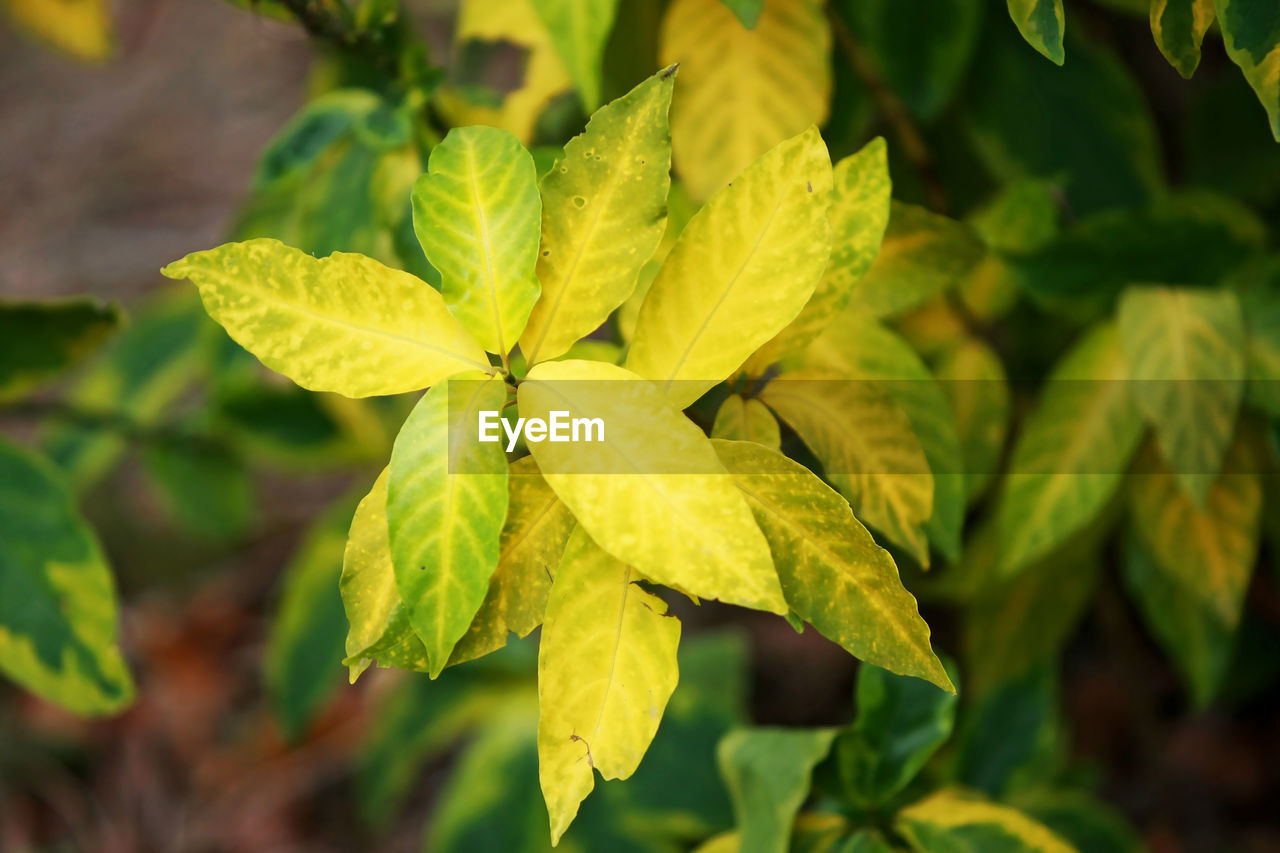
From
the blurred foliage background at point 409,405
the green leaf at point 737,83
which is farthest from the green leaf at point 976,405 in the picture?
the green leaf at point 737,83

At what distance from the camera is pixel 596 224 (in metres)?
0.43

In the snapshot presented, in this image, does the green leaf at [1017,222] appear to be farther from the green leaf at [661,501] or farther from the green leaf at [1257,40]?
the green leaf at [661,501]

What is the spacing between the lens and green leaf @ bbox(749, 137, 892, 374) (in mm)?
486

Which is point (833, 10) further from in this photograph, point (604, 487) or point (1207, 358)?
point (604, 487)

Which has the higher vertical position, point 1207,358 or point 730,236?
point 730,236

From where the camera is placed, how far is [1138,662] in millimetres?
1355

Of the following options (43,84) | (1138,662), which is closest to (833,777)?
(1138,662)

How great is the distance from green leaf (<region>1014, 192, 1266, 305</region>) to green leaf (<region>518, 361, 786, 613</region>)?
47 centimetres

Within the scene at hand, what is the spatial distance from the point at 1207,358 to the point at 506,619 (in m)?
0.57

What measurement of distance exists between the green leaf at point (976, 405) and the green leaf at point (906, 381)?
0.60 ft

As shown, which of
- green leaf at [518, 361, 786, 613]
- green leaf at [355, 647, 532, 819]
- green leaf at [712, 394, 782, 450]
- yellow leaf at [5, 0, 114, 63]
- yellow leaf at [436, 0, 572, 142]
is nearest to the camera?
green leaf at [518, 361, 786, 613]

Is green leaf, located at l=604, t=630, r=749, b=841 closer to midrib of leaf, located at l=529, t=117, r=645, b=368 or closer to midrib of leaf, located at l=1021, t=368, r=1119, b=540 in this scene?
midrib of leaf, located at l=1021, t=368, r=1119, b=540

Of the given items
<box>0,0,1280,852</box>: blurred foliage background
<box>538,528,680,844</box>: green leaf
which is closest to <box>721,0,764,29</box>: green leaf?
<box>0,0,1280,852</box>: blurred foliage background

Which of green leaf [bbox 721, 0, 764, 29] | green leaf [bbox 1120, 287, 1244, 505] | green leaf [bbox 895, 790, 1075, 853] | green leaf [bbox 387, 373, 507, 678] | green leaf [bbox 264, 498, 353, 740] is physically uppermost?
green leaf [bbox 721, 0, 764, 29]
